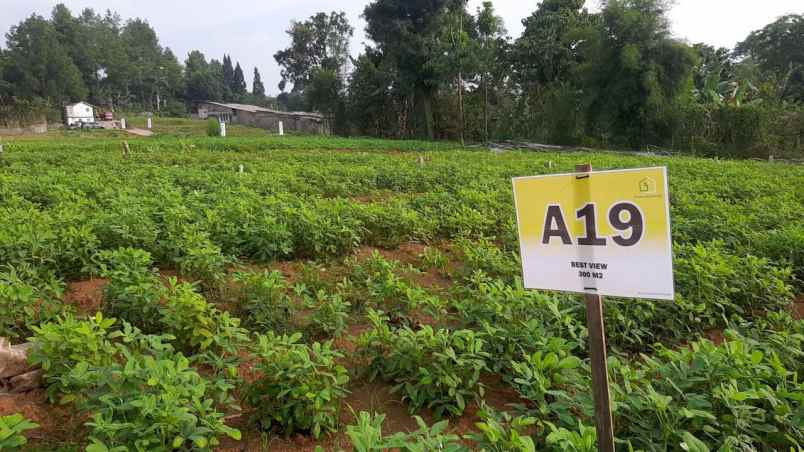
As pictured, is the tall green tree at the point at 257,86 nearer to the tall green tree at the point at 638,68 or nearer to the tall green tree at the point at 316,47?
the tall green tree at the point at 316,47

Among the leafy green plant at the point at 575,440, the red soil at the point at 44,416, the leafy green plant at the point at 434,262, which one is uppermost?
the leafy green plant at the point at 434,262

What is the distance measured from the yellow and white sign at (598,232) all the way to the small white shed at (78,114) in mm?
48026

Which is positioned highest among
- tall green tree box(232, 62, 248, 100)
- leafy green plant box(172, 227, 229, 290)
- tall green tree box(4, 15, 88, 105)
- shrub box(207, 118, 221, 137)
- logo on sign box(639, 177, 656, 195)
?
tall green tree box(232, 62, 248, 100)

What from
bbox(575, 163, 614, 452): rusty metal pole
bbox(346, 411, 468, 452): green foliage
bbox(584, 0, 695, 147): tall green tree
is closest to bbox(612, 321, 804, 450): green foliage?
bbox(575, 163, 614, 452): rusty metal pole

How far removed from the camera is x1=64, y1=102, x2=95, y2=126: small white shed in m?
42.7

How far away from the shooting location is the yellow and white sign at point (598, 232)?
1567 mm

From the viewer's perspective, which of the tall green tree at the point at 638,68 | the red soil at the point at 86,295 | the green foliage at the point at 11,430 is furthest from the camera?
the tall green tree at the point at 638,68

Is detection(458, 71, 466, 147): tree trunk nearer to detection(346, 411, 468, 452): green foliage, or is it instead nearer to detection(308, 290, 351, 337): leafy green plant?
detection(308, 290, 351, 337): leafy green plant

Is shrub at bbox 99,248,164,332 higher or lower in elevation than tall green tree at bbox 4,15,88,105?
lower

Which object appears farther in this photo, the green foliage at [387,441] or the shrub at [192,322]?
the shrub at [192,322]

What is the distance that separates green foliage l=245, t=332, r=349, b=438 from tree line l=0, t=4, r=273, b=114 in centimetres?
5018

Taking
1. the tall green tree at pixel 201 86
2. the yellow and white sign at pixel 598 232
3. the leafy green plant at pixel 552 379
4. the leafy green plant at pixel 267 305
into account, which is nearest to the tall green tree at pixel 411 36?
the leafy green plant at pixel 267 305

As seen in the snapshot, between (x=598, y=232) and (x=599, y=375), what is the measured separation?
0.50m

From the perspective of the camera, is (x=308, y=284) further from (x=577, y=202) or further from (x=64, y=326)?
(x=577, y=202)
